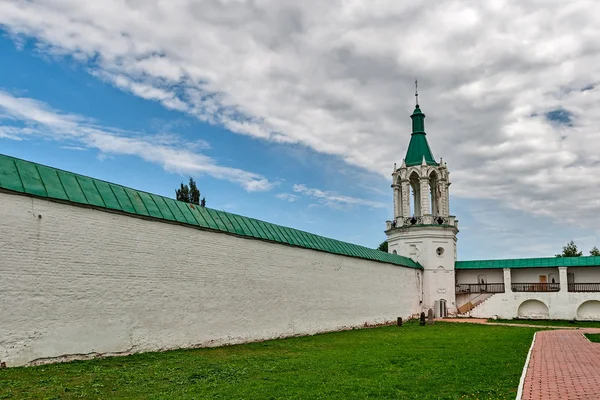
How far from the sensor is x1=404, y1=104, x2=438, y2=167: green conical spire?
33.2m

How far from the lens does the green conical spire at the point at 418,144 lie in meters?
33.2

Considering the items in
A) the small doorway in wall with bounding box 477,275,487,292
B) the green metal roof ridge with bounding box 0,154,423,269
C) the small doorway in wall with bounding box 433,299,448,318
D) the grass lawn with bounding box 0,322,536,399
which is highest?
the green metal roof ridge with bounding box 0,154,423,269

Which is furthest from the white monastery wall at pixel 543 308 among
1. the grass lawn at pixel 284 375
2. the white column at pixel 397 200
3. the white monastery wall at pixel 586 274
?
the grass lawn at pixel 284 375

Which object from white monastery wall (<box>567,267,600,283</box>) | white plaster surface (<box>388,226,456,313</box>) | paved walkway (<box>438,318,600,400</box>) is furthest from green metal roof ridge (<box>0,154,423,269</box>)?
white monastery wall (<box>567,267,600,283</box>)

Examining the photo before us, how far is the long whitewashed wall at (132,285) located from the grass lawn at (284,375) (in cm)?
62

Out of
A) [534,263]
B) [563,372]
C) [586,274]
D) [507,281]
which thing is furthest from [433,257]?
[563,372]

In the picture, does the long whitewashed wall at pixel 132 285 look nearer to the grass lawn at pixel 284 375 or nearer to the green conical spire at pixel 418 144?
the grass lawn at pixel 284 375

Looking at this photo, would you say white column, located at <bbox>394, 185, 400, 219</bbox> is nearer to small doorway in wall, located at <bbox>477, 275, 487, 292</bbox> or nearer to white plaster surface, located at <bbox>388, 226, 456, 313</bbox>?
white plaster surface, located at <bbox>388, 226, 456, 313</bbox>

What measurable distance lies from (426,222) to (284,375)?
24475mm

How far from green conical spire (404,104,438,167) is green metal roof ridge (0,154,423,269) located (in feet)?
55.8

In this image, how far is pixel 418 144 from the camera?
111 ft

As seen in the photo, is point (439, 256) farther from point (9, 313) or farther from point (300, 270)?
point (9, 313)

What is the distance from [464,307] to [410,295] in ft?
17.0

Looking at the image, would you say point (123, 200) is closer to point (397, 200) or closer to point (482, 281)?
point (397, 200)
